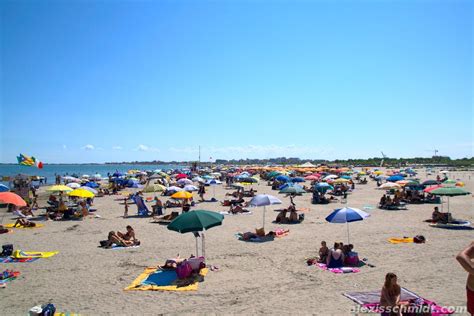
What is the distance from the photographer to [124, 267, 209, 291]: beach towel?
761 cm

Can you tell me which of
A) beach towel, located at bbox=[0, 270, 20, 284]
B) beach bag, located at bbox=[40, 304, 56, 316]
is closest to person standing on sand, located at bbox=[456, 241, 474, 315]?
beach bag, located at bbox=[40, 304, 56, 316]

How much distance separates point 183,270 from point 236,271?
1.41 metres

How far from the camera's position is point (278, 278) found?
26.8ft

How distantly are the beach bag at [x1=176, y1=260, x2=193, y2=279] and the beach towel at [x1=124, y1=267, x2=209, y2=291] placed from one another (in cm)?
10

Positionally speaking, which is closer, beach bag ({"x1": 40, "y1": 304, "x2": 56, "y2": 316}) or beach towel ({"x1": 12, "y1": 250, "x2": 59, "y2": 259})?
beach bag ({"x1": 40, "y1": 304, "x2": 56, "y2": 316})

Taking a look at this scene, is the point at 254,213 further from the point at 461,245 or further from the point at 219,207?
the point at 461,245

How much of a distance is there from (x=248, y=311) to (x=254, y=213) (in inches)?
491

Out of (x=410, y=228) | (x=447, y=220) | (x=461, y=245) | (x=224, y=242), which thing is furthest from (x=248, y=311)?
(x=447, y=220)

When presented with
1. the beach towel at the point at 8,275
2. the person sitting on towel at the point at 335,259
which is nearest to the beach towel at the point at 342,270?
the person sitting on towel at the point at 335,259

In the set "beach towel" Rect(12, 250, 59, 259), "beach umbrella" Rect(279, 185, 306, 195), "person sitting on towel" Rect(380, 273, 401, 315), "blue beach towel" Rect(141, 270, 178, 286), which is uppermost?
"beach umbrella" Rect(279, 185, 306, 195)

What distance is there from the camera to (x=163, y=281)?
26.5 feet

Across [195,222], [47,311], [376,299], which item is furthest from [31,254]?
[376,299]

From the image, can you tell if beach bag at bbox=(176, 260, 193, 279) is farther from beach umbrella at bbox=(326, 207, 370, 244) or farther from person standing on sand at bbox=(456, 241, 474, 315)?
person standing on sand at bbox=(456, 241, 474, 315)

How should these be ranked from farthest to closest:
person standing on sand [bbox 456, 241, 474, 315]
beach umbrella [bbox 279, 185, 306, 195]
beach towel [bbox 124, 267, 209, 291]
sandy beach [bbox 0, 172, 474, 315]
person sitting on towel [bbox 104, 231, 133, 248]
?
beach umbrella [bbox 279, 185, 306, 195], person sitting on towel [bbox 104, 231, 133, 248], beach towel [bbox 124, 267, 209, 291], sandy beach [bbox 0, 172, 474, 315], person standing on sand [bbox 456, 241, 474, 315]
